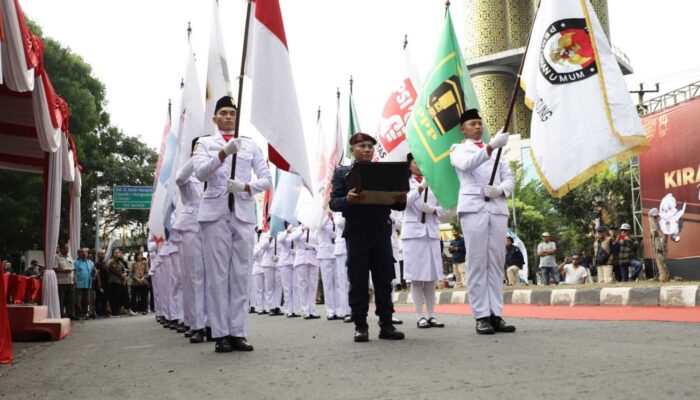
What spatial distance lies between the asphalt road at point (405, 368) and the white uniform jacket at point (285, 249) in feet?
21.3

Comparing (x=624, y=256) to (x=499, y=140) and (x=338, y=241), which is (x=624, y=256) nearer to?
(x=338, y=241)

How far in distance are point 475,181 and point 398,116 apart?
330 cm

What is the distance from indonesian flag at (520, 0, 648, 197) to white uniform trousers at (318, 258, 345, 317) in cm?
513

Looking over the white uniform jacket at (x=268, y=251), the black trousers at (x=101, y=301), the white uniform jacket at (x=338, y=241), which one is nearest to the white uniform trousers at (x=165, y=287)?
the white uniform jacket at (x=338, y=241)

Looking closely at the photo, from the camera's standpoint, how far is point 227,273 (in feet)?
19.6

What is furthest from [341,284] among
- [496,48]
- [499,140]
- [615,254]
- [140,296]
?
[496,48]

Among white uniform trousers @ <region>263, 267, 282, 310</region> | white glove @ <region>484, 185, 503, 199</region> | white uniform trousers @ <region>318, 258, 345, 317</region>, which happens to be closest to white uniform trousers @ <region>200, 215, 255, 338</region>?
white glove @ <region>484, 185, 503, 199</region>

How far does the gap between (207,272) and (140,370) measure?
122 centimetres

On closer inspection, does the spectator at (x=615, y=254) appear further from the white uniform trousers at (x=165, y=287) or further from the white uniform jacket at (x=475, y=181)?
the white uniform jacket at (x=475, y=181)

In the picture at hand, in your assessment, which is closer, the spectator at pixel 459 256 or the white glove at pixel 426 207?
the white glove at pixel 426 207

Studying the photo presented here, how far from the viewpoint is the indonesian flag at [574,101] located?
6.41 metres

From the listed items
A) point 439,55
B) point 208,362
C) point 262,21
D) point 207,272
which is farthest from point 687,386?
point 439,55

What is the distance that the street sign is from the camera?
2919cm

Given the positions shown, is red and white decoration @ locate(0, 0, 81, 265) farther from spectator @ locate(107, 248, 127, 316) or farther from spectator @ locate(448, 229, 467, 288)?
spectator @ locate(448, 229, 467, 288)
